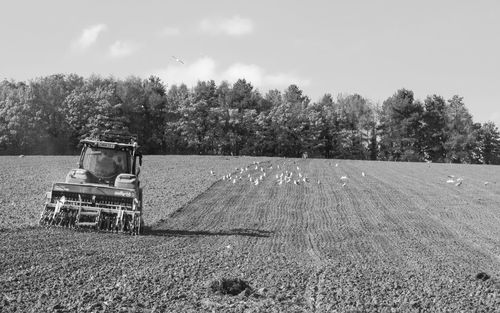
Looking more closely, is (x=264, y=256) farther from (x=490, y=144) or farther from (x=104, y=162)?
(x=490, y=144)

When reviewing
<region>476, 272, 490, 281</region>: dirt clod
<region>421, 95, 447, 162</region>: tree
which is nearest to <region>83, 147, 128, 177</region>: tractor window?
<region>476, 272, 490, 281</region>: dirt clod

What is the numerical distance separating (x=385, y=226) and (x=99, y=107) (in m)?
60.2

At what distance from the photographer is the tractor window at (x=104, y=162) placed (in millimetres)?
17625

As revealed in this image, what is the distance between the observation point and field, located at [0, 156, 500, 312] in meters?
9.55

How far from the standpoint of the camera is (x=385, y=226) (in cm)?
2117

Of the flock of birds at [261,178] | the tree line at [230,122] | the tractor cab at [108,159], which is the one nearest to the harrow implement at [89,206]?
the tractor cab at [108,159]

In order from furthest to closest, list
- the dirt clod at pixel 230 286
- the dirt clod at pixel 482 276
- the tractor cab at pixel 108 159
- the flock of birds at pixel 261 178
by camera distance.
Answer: the flock of birds at pixel 261 178, the tractor cab at pixel 108 159, the dirt clod at pixel 482 276, the dirt clod at pixel 230 286

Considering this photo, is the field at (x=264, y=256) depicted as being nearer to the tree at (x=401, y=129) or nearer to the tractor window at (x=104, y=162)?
the tractor window at (x=104, y=162)

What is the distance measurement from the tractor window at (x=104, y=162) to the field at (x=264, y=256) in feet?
6.42

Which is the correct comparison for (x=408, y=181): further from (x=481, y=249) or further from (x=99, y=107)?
(x=99, y=107)

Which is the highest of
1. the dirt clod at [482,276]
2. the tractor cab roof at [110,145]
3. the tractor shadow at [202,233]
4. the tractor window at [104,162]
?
the tractor cab roof at [110,145]

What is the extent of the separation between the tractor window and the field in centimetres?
196

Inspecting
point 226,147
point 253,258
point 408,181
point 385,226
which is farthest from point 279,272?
point 226,147

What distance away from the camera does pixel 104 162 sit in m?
17.7
